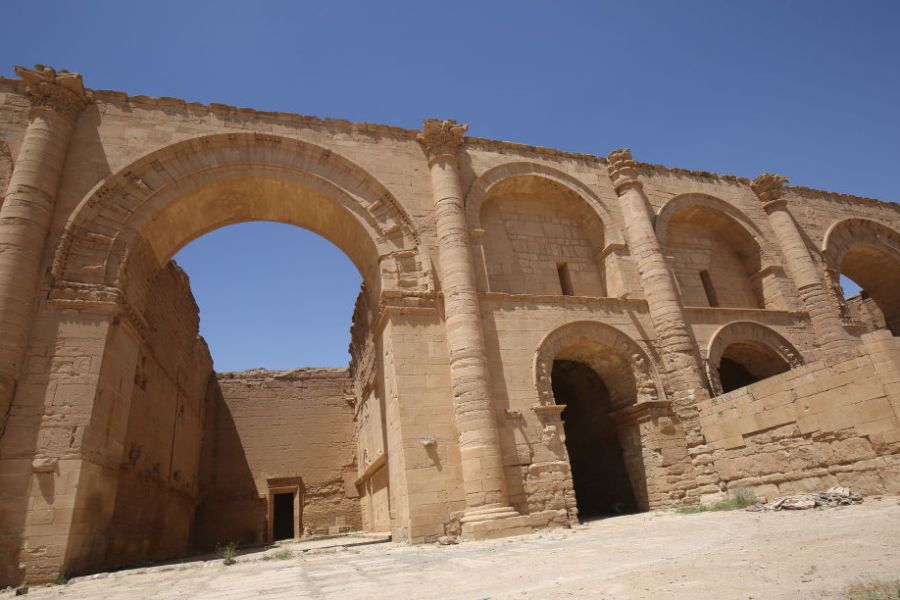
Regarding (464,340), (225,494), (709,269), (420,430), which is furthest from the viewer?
(225,494)

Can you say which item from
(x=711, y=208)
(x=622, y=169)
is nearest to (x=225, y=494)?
(x=622, y=169)

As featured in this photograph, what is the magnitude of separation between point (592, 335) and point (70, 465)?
30.9ft

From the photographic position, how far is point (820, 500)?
23.9ft

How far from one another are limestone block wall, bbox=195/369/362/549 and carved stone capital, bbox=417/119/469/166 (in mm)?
11083

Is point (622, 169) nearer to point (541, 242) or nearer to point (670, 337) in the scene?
point (541, 242)

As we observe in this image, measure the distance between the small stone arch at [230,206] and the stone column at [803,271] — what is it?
33.6 ft

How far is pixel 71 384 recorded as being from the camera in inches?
324

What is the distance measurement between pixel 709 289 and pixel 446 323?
26.1 ft

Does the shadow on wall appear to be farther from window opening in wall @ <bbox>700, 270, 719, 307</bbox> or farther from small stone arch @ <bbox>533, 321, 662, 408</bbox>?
window opening in wall @ <bbox>700, 270, 719, 307</bbox>

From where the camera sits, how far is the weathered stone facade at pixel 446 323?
8156 mm

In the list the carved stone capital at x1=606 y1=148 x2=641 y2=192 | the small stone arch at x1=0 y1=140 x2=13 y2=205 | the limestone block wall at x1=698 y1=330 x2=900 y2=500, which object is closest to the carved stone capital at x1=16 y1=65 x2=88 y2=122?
the small stone arch at x1=0 y1=140 x2=13 y2=205

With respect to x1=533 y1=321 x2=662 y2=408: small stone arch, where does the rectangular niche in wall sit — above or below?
below

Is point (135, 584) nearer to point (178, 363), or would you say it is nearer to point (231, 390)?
point (178, 363)

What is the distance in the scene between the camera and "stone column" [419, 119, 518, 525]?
898 cm
